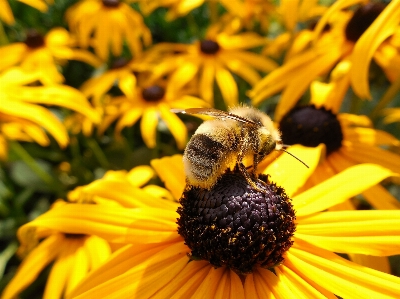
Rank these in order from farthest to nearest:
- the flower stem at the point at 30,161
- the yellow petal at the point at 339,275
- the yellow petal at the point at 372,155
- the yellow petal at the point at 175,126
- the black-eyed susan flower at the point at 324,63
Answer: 1. the yellow petal at the point at 175,126
2. the flower stem at the point at 30,161
3. the black-eyed susan flower at the point at 324,63
4. the yellow petal at the point at 372,155
5. the yellow petal at the point at 339,275

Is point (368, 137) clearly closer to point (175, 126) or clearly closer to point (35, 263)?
point (175, 126)

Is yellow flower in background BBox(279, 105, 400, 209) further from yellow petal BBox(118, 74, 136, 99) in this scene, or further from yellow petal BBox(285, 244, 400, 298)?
yellow petal BBox(118, 74, 136, 99)

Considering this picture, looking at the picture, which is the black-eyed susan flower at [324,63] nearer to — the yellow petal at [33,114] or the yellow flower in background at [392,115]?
the yellow flower in background at [392,115]

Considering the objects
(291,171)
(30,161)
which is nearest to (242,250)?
(291,171)

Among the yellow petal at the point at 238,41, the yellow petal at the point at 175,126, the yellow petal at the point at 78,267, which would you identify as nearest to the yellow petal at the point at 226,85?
the yellow petal at the point at 238,41

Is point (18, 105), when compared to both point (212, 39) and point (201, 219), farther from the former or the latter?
point (212, 39)

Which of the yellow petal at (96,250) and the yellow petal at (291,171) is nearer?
the yellow petal at (291,171)

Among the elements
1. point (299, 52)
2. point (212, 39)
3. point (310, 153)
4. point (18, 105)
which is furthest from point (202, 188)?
point (212, 39)
